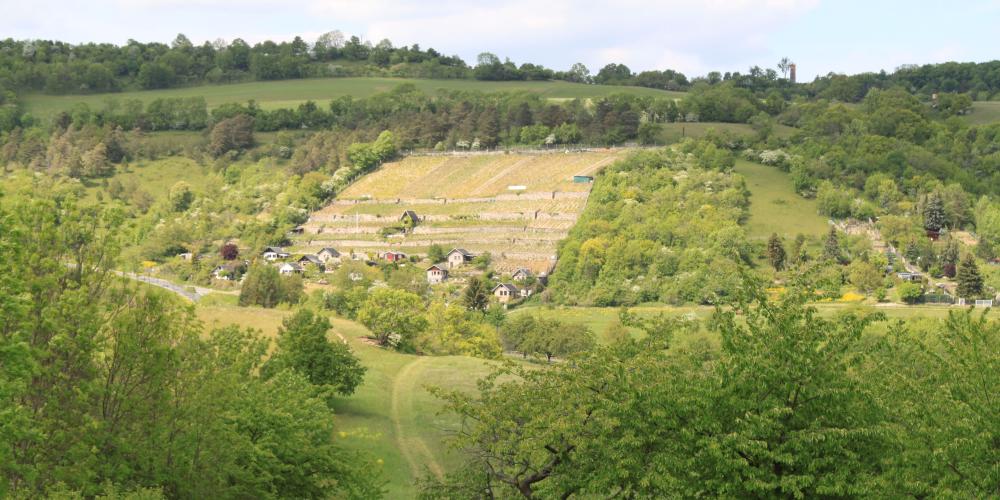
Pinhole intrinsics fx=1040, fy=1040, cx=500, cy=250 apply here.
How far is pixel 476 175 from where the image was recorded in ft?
436

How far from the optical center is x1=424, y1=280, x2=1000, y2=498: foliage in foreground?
2066cm

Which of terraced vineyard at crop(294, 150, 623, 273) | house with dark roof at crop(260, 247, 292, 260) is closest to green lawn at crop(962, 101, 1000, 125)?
terraced vineyard at crop(294, 150, 623, 273)

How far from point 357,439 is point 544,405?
23.8 m

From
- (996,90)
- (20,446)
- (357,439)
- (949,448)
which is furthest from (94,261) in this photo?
(996,90)

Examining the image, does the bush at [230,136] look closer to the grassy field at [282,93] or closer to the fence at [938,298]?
the grassy field at [282,93]

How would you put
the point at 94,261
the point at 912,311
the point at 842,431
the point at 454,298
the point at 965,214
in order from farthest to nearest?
the point at 965,214, the point at 454,298, the point at 912,311, the point at 94,261, the point at 842,431

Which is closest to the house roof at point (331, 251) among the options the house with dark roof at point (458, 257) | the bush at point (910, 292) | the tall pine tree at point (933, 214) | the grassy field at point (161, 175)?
the house with dark roof at point (458, 257)

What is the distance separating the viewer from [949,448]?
811 inches

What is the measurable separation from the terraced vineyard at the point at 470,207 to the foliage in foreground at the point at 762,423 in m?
76.8

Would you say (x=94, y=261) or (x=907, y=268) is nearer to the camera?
(x=94, y=261)

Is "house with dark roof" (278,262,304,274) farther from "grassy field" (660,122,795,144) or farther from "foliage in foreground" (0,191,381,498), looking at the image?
"foliage in foreground" (0,191,381,498)

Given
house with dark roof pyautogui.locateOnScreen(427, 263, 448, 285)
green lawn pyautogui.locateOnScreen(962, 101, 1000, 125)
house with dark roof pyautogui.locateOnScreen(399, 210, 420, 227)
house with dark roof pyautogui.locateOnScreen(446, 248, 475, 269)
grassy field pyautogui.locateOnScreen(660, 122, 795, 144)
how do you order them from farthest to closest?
green lawn pyautogui.locateOnScreen(962, 101, 1000, 125)
grassy field pyautogui.locateOnScreen(660, 122, 795, 144)
house with dark roof pyautogui.locateOnScreen(399, 210, 420, 227)
house with dark roof pyautogui.locateOnScreen(446, 248, 475, 269)
house with dark roof pyautogui.locateOnScreen(427, 263, 448, 285)

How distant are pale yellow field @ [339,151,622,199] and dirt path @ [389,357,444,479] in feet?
203

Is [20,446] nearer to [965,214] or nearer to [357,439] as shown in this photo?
[357,439]
